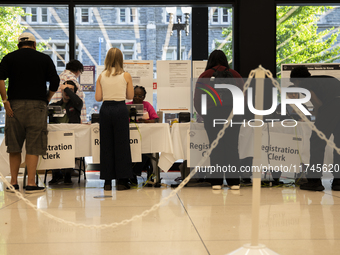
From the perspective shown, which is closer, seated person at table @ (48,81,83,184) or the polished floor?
the polished floor

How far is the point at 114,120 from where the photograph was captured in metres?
3.91

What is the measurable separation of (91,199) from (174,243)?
158cm

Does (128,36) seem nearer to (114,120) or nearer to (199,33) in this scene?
(199,33)

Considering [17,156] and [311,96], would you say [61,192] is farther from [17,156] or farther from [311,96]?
[311,96]

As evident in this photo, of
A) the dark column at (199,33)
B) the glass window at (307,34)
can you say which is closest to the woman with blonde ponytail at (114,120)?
the dark column at (199,33)

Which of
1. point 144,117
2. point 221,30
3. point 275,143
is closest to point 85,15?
point 221,30

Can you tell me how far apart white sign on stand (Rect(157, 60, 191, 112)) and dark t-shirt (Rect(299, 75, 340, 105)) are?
223 centimetres

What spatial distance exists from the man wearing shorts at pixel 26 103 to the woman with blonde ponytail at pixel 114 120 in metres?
0.59

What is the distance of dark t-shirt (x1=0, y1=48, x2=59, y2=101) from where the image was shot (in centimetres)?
375

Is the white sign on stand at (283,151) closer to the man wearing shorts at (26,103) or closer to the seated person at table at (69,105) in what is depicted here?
the seated person at table at (69,105)

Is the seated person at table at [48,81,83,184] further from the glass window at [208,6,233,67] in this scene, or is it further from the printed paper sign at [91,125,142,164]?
the glass window at [208,6,233,67]

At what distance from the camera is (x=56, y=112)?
4.29 metres

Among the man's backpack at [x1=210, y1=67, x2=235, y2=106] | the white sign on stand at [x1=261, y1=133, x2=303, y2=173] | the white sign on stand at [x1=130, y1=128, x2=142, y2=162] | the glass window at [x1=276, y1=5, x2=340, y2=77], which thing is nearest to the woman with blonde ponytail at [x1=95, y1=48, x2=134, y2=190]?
the white sign on stand at [x1=130, y1=128, x2=142, y2=162]

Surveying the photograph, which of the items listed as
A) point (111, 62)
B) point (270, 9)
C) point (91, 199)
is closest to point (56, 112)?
point (111, 62)
